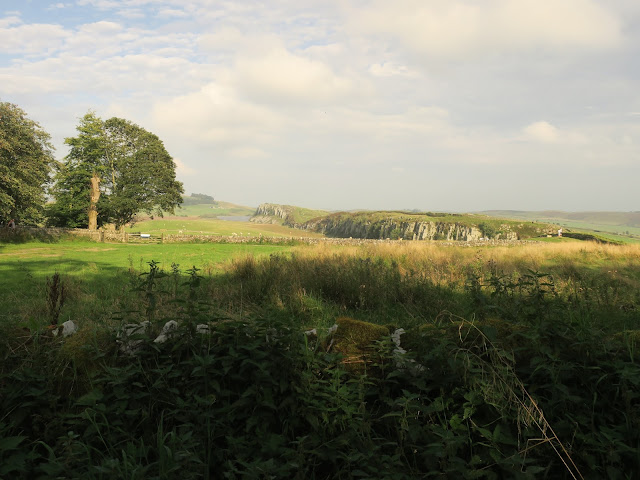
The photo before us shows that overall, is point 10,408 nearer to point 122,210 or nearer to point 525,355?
point 525,355

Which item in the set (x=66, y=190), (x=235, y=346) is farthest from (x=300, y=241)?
(x=235, y=346)

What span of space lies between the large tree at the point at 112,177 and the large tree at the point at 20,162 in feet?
32.8

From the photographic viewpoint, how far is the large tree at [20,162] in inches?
894

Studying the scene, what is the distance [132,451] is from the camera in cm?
273

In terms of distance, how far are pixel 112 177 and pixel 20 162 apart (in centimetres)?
1537

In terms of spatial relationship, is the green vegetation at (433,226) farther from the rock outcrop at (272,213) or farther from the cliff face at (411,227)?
the rock outcrop at (272,213)

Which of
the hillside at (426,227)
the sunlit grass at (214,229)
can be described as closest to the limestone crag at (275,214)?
the hillside at (426,227)

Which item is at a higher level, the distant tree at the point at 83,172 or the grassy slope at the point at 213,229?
the distant tree at the point at 83,172

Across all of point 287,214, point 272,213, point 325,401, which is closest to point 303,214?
point 287,214

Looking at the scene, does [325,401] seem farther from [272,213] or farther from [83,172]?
[272,213]

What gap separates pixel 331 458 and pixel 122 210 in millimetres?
41721

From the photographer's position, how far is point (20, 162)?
933 inches

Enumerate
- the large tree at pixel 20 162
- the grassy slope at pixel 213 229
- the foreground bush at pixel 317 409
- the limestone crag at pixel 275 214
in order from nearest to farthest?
the foreground bush at pixel 317 409
the large tree at pixel 20 162
the grassy slope at pixel 213 229
the limestone crag at pixel 275 214

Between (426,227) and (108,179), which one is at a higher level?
(108,179)
